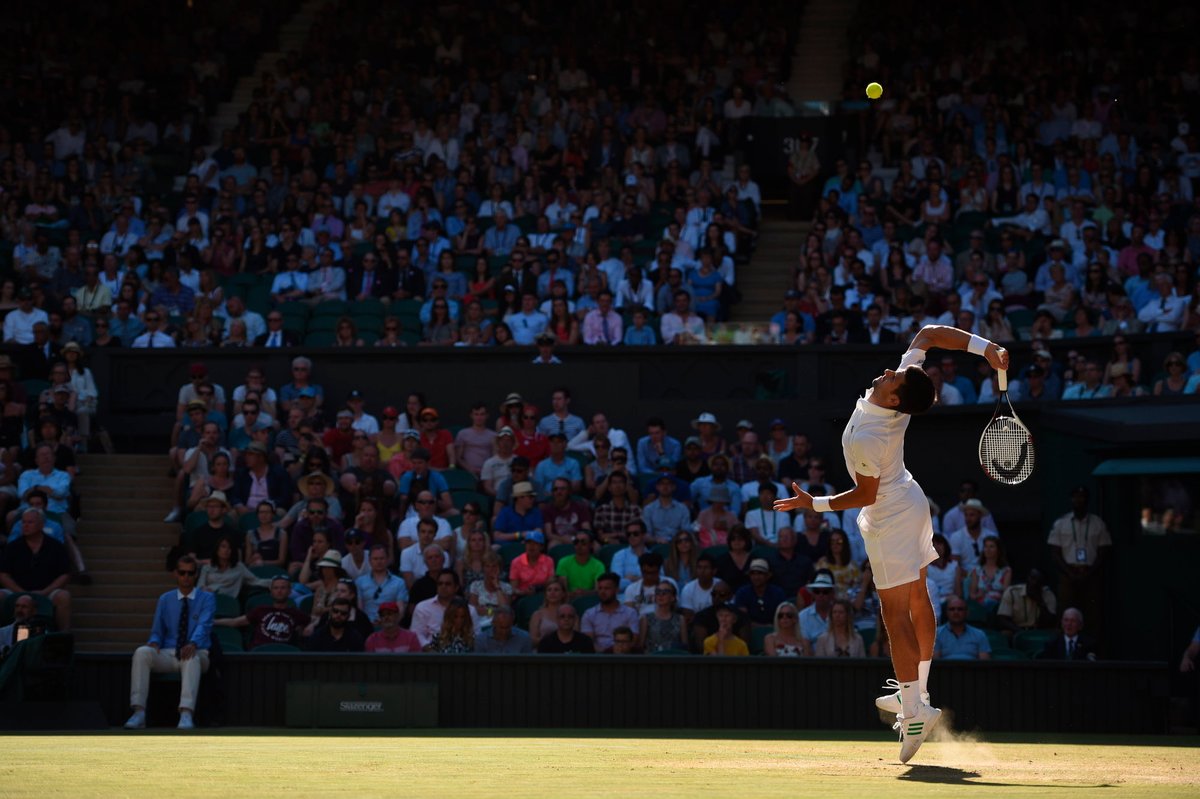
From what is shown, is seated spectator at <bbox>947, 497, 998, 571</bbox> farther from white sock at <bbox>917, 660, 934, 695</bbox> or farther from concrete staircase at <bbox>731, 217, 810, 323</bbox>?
white sock at <bbox>917, 660, 934, 695</bbox>

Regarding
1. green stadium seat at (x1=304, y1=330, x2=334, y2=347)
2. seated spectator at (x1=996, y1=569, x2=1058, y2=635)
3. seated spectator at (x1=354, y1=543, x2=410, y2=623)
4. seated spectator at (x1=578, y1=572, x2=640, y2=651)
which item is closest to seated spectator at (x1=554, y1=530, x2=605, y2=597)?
seated spectator at (x1=578, y1=572, x2=640, y2=651)

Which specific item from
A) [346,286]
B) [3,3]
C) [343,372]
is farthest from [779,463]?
[3,3]

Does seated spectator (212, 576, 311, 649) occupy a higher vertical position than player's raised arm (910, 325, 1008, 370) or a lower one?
lower

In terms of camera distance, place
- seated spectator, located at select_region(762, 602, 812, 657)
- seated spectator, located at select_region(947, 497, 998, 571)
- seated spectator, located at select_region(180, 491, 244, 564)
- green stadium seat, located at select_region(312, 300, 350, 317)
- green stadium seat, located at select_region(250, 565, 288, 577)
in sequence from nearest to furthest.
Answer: seated spectator, located at select_region(762, 602, 812, 657) < green stadium seat, located at select_region(250, 565, 288, 577) < seated spectator, located at select_region(180, 491, 244, 564) < seated spectator, located at select_region(947, 497, 998, 571) < green stadium seat, located at select_region(312, 300, 350, 317)

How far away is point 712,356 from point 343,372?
4.02 meters

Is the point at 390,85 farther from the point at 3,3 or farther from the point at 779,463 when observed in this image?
the point at 779,463

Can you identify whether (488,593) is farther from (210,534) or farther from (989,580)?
(989,580)

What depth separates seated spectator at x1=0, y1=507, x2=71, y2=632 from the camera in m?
14.3

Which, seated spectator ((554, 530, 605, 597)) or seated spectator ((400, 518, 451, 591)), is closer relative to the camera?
seated spectator ((554, 530, 605, 597))

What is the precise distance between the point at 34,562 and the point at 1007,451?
31.4ft

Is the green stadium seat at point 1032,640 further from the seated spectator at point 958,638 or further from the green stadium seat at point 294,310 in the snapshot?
the green stadium seat at point 294,310

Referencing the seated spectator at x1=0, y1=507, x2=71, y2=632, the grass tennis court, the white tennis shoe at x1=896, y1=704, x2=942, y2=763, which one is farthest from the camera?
the seated spectator at x1=0, y1=507, x2=71, y2=632

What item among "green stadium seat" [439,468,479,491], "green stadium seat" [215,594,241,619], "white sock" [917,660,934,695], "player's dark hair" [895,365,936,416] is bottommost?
"green stadium seat" [215,594,241,619]

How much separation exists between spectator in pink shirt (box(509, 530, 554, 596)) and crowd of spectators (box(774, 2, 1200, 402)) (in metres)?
4.42
